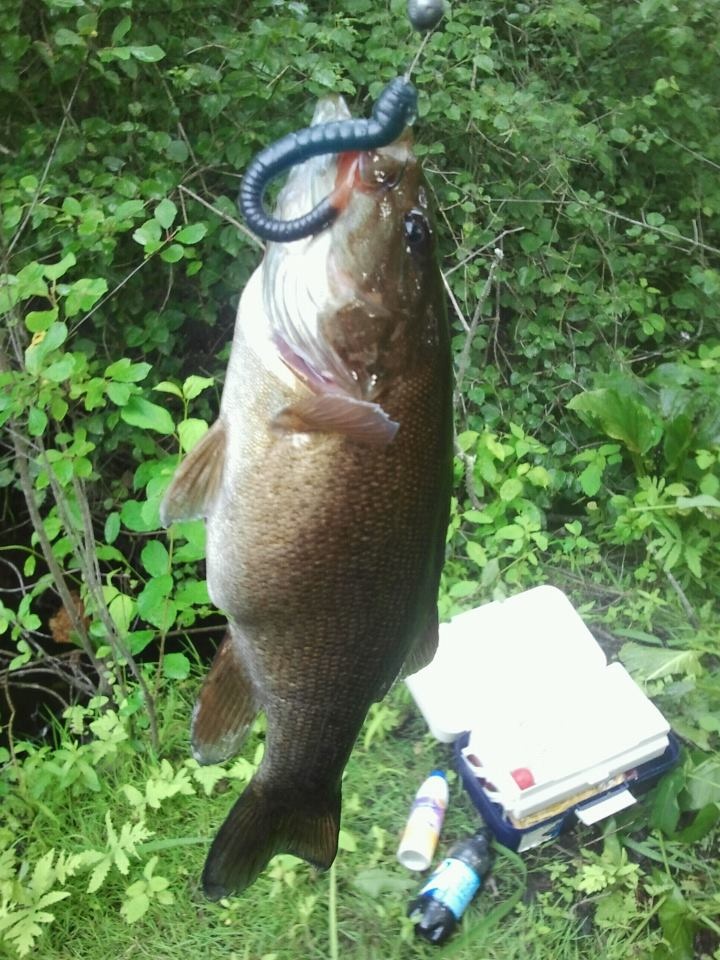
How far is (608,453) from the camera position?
3154 millimetres

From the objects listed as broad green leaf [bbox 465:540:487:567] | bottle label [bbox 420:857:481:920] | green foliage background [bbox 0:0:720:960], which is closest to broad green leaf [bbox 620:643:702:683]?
green foliage background [bbox 0:0:720:960]

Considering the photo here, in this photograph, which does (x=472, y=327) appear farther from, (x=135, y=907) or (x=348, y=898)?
(x=135, y=907)

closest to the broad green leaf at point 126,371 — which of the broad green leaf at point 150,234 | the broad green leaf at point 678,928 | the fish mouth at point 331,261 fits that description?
the broad green leaf at point 150,234

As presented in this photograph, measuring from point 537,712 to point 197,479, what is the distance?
1494mm

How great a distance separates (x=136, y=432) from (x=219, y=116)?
3.72ft

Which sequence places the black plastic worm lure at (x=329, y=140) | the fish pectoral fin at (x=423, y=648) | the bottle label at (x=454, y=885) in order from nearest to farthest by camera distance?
the black plastic worm lure at (x=329, y=140)
the fish pectoral fin at (x=423, y=648)
the bottle label at (x=454, y=885)

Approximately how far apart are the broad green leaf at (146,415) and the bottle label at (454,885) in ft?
4.91

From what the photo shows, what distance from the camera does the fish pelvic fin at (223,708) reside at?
130cm

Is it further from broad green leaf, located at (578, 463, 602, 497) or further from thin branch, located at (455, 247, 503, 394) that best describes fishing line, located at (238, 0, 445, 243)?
broad green leaf, located at (578, 463, 602, 497)

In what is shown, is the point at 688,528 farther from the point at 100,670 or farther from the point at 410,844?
the point at 100,670

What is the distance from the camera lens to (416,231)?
1.15 metres

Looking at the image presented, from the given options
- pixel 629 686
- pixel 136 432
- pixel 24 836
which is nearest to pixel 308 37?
pixel 136 432

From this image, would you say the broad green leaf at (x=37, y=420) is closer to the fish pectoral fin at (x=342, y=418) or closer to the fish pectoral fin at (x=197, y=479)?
the fish pectoral fin at (x=197, y=479)

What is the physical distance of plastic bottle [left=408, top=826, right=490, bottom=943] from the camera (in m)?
2.16
